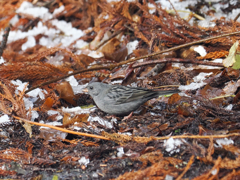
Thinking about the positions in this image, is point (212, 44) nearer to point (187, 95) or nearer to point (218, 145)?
point (187, 95)

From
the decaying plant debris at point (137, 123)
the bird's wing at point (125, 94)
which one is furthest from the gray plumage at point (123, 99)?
the decaying plant debris at point (137, 123)

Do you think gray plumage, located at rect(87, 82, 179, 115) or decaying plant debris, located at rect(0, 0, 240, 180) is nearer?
decaying plant debris, located at rect(0, 0, 240, 180)

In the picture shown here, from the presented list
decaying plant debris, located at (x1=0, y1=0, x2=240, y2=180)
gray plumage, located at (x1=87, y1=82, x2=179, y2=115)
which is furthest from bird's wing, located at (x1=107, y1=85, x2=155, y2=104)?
decaying plant debris, located at (x1=0, y1=0, x2=240, y2=180)

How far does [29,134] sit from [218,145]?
1883 mm

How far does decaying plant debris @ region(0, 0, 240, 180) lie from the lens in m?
2.20

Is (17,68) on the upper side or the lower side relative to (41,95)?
upper

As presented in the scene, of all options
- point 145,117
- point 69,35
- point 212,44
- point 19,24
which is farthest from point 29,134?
point 19,24

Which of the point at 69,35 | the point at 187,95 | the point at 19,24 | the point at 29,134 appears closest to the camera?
the point at 29,134

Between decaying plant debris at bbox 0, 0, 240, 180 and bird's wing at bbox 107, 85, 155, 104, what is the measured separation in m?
0.19

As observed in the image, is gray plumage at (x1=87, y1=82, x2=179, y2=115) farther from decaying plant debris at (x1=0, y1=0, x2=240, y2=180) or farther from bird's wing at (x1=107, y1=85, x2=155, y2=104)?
decaying plant debris at (x1=0, y1=0, x2=240, y2=180)

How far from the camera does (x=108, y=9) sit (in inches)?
168

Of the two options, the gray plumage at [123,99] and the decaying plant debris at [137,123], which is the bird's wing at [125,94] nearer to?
the gray plumage at [123,99]

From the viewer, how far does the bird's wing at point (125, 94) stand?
3.19 metres

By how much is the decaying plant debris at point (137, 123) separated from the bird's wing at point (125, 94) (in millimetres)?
191
